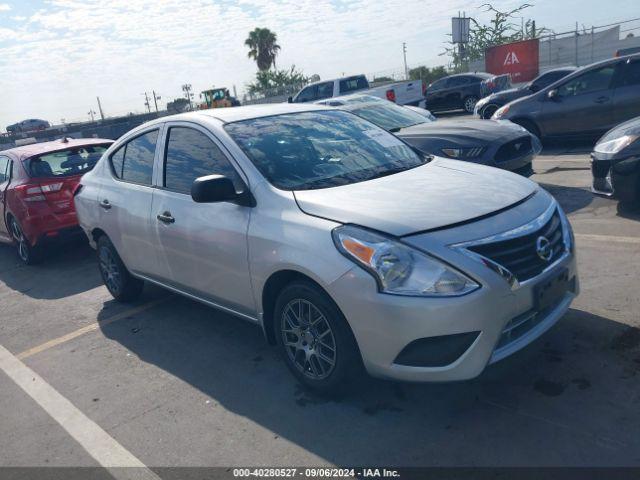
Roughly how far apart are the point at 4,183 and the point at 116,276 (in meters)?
3.59

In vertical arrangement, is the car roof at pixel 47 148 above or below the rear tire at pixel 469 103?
above

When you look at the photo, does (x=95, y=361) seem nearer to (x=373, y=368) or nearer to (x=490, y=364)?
(x=373, y=368)

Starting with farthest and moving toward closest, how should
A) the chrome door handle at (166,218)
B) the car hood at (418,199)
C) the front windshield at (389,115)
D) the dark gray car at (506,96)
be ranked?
the dark gray car at (506,96)
the front windshield at (389,115)
the chrome door handle at (166,218)
the car hood at (418,199)

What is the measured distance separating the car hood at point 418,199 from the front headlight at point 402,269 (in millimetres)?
91

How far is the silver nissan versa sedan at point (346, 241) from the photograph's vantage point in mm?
2928

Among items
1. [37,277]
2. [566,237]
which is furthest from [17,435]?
[37,277]

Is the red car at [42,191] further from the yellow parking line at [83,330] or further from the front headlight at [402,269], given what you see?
the front headlight at [402,269]

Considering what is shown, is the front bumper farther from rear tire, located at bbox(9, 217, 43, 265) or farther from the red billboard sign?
the red billboard sign

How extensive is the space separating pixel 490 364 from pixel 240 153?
81.3 inches

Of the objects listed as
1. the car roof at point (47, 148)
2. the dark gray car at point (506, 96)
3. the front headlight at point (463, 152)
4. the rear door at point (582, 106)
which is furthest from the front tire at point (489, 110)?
the car roof at point (47, 148)

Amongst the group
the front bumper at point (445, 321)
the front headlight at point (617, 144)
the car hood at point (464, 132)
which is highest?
the car hood at point (464, 132)

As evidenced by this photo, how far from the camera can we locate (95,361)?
15.2ft

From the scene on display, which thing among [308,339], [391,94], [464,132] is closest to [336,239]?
[308,339]

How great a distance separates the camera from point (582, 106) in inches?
Answer: 387
